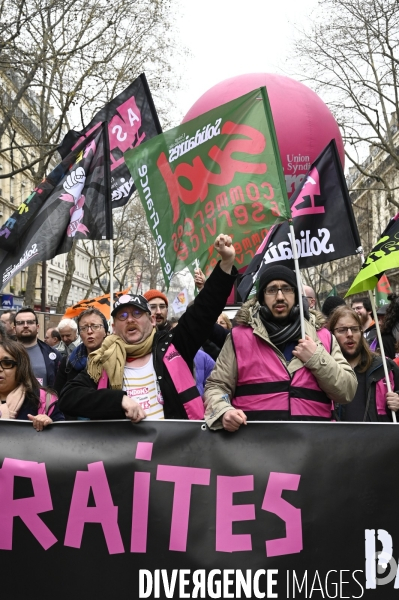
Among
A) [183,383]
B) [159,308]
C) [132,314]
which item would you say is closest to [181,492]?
[183,383]

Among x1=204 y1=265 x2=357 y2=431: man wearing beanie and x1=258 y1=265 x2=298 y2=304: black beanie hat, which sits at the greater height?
x1=258 y1=265 x2=298 y2=304: black beanie hat

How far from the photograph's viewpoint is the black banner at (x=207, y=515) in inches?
138

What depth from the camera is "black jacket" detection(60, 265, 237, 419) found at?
3.89 meters

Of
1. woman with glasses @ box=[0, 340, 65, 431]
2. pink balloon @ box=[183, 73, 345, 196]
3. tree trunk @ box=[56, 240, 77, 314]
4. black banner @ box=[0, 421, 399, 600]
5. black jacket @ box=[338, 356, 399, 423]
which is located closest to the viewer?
black banner @ box=[0, 421, 399, 600]

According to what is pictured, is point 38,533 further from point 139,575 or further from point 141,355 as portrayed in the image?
point 141,355

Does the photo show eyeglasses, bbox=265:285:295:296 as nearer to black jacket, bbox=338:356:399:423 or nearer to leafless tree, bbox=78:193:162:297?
black jacket, bbox=338:356:399:423

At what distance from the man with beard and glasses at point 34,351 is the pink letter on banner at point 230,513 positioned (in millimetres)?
3812

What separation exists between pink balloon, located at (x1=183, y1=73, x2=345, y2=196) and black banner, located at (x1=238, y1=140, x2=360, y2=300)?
20.4ft

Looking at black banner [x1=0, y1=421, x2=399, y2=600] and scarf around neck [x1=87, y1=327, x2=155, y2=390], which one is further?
scarf around neck [x1=87, y1=327, x2=155, y2=390]

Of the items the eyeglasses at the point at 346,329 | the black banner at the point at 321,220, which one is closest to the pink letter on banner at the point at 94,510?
the eyeglasses at the point at 346,329

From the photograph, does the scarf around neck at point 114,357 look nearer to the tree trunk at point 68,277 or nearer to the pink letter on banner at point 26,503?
the pink letter on banner at point 26,503

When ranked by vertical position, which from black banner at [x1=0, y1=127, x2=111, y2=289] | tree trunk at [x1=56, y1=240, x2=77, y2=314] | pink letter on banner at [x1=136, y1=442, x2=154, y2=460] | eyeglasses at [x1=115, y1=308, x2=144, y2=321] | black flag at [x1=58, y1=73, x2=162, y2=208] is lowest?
pink letter on banner at [x1=136, y1=442, x2=154, y2=460]

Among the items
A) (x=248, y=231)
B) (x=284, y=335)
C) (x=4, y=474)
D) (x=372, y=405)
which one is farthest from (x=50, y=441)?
(x=372, y=405)

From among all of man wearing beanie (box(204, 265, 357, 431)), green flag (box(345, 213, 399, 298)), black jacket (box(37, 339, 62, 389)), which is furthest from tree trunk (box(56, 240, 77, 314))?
man wearing beanie (box(204, 265, 357, 431))
